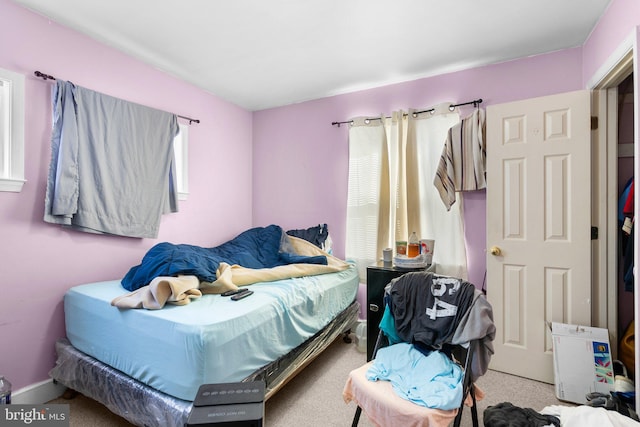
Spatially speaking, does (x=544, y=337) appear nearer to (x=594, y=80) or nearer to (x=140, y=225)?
(x=594, y=80)

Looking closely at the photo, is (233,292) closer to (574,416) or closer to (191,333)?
(191,333)

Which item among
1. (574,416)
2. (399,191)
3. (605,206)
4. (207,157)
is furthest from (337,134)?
(574,416)

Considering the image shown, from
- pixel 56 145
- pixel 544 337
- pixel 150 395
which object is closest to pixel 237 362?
pixel 150 395

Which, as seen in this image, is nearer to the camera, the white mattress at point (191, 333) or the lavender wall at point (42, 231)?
the white mattress at point (191, 333)

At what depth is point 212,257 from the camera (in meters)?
2.36

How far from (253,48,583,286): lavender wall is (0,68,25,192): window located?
2.21m

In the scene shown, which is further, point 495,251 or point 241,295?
point 495,251

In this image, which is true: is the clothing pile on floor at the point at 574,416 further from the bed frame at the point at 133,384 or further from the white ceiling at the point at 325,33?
the white ceiling at the point at 325,33

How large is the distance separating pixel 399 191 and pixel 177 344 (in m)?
2.23

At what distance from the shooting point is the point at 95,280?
230cm

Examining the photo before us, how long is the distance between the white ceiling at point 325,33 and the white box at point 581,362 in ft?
6.83

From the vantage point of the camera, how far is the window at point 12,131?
1894 millimetres

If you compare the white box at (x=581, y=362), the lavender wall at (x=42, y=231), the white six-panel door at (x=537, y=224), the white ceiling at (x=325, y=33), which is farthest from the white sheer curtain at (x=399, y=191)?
the lavender wall at (x=42, y=231)

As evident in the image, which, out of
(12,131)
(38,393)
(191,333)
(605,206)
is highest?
(12,131)
